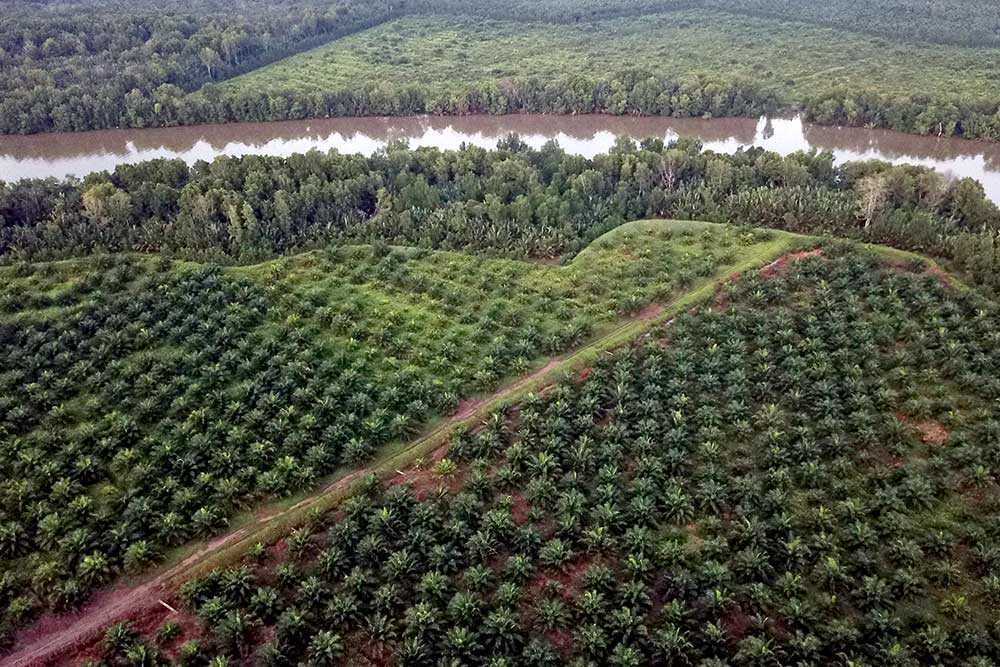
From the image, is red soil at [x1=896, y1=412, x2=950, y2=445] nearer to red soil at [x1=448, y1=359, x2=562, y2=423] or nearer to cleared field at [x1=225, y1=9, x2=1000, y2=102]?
red soil at [x1=448, y1=359, x2=562, y2=423]

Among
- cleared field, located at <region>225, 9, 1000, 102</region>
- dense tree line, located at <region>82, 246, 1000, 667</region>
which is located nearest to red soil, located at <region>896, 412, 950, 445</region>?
dense tree line, located at <region>82, 246, 1000, 667</region>

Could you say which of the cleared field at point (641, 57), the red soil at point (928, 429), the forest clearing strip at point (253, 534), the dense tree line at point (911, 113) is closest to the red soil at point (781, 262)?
the forest clearing strip at point (253, 534)

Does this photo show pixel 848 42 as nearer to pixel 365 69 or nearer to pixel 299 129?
pixel 365 69

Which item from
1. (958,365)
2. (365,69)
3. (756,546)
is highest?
(365,69)

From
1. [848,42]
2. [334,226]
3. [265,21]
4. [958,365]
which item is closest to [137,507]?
[334,226]

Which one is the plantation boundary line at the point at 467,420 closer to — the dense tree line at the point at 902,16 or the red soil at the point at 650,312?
the red soil at the point at 650,312

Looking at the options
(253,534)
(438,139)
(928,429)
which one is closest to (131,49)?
(438,139)
